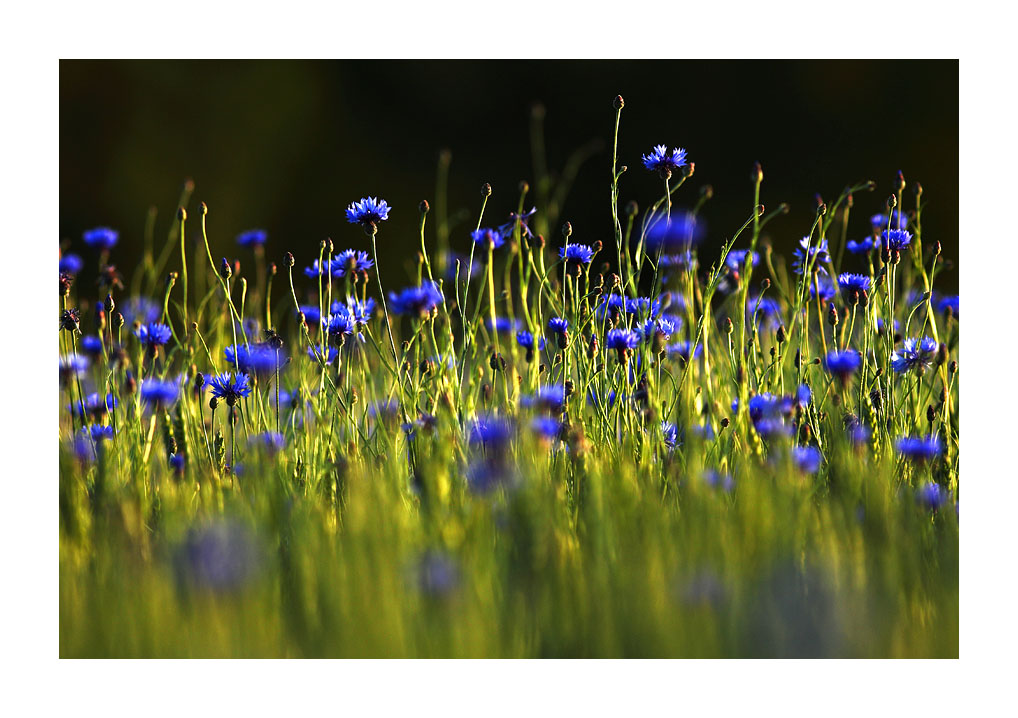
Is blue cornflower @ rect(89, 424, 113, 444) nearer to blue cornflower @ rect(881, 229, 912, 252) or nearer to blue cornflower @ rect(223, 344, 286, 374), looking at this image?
blue cornflower @ rect(223, 344, 286, 374)

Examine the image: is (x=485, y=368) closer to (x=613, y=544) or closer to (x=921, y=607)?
(x=613, y=544)

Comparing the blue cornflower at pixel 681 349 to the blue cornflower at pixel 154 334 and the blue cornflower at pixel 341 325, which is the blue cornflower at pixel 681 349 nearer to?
the blue cornflower at pixel 341 325

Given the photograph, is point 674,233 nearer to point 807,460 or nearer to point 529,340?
point 529,340

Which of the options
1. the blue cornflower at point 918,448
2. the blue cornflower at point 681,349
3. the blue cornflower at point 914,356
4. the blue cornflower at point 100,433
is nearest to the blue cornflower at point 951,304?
the blue cornflower at point 914,356

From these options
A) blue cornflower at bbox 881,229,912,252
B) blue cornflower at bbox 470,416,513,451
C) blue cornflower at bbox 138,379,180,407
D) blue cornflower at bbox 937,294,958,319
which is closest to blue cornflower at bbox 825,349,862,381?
blue cornflower at bbox 881,229,912,252

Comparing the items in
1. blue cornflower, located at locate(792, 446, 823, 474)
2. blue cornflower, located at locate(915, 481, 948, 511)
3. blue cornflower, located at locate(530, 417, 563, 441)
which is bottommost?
blue cornflower, located at locate(915, 481, 948, 511)
